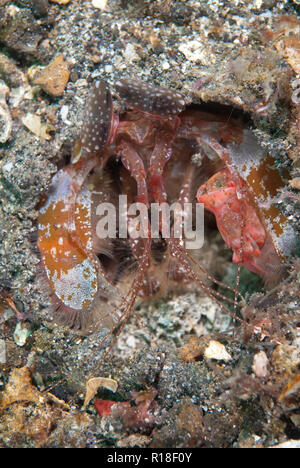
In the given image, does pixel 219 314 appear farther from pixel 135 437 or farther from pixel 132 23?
pixel 132 23

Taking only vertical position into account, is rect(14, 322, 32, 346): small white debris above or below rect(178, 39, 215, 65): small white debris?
below

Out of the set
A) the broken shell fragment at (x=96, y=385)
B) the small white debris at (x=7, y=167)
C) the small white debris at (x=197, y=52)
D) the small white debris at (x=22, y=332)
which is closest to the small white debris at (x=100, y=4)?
the small white debris at (x=197, y=52)

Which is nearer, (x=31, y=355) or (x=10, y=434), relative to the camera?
(x=10, y=434)

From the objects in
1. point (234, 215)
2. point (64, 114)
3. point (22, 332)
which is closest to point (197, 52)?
point (64, 114)

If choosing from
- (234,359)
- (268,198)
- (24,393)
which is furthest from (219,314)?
(24,393)

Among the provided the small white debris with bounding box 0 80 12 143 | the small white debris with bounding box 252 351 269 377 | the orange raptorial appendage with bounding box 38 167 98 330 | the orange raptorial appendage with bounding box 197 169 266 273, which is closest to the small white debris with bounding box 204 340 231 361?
the small white debris with bounding box 252 351 269 377

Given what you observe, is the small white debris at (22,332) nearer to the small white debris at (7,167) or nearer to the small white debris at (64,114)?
the small white debris at (7,167)

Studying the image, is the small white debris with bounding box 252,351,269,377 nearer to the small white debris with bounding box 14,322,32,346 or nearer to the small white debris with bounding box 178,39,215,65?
the small white debris with bounding box 14,322,32,346
